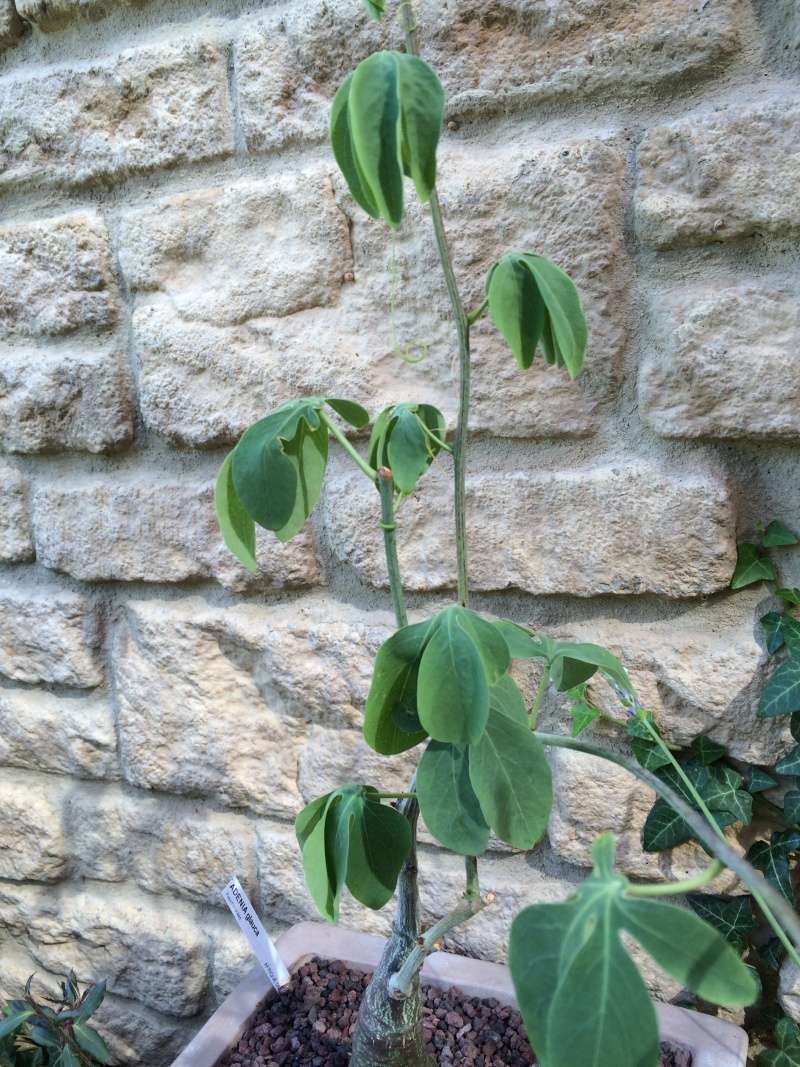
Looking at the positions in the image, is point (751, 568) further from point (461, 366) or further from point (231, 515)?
point (231, 515)

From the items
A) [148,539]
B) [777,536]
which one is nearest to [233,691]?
[148,539]

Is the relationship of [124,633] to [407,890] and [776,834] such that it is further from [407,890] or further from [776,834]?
[776,834]

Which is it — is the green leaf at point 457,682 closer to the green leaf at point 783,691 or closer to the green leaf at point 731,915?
the green leaf at point 783,691

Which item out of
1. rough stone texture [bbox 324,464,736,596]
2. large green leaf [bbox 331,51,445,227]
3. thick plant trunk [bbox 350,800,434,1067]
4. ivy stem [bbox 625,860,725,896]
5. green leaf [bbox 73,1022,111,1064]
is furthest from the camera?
green leaf [bbox 73,1022,111,1064]

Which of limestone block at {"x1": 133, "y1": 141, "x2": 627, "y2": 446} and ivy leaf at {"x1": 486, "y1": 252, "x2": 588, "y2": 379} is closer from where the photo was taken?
ivy leaf at {"x1": 486, "y1": 252, "x2": 588, "y2": 379}

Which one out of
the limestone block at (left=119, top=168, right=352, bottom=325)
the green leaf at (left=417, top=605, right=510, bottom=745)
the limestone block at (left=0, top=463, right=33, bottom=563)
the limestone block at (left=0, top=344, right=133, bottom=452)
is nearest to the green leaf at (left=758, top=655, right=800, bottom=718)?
the green leaf at (left=417, top=605, right=510, bottom=745)

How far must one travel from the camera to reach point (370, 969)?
1.01 metres

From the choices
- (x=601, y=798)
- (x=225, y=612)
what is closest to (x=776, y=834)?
(x=601, y=798)

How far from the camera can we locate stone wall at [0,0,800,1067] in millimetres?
838

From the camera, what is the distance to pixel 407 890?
2.47 ft

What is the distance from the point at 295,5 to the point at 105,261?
→ 1.28 feet

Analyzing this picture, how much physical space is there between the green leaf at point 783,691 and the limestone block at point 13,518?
98cm

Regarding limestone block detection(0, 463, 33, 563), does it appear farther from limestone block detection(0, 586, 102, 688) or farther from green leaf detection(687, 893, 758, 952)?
green leaf detection(687, 893, 758, 952)

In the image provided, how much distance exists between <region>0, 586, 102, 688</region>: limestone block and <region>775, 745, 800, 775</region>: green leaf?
88 cm
